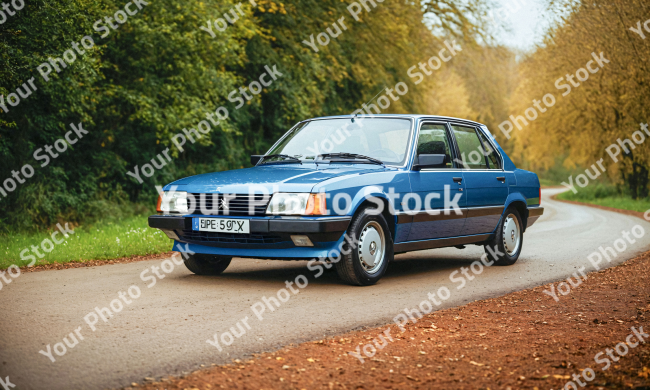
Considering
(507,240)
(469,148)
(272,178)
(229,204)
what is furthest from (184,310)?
(507,240)

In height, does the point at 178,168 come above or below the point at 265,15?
below

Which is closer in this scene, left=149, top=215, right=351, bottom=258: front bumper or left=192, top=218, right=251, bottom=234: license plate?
left=149, top=215, right=351, bottom=258: front bumper

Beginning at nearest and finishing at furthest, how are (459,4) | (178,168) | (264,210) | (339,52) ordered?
(264,210)
(178,168)
(339,52)
(459,4)

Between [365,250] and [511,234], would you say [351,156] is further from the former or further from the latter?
[511,234]

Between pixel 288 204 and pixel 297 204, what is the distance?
0.09 m

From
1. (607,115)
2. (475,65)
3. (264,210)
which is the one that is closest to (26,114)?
(264,210)

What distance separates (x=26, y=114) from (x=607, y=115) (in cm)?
2590

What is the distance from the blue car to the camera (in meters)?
7.15

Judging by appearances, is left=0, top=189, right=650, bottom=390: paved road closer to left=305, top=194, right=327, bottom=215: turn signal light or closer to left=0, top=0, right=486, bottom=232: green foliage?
left=305, top=194, right=327, bottom=215: turn signal light

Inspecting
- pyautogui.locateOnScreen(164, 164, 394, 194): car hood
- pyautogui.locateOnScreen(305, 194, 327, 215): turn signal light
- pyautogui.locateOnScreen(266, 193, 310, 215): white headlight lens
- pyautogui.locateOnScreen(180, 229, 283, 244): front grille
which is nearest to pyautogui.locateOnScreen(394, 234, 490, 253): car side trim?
pyautogui.locateOnScreen(164, 164, 394, 194): car hood

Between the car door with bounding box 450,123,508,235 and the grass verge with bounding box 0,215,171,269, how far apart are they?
15.8 ft

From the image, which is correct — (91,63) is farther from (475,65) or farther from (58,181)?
(475,65)

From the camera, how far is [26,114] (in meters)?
14.4

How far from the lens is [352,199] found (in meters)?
7.31
